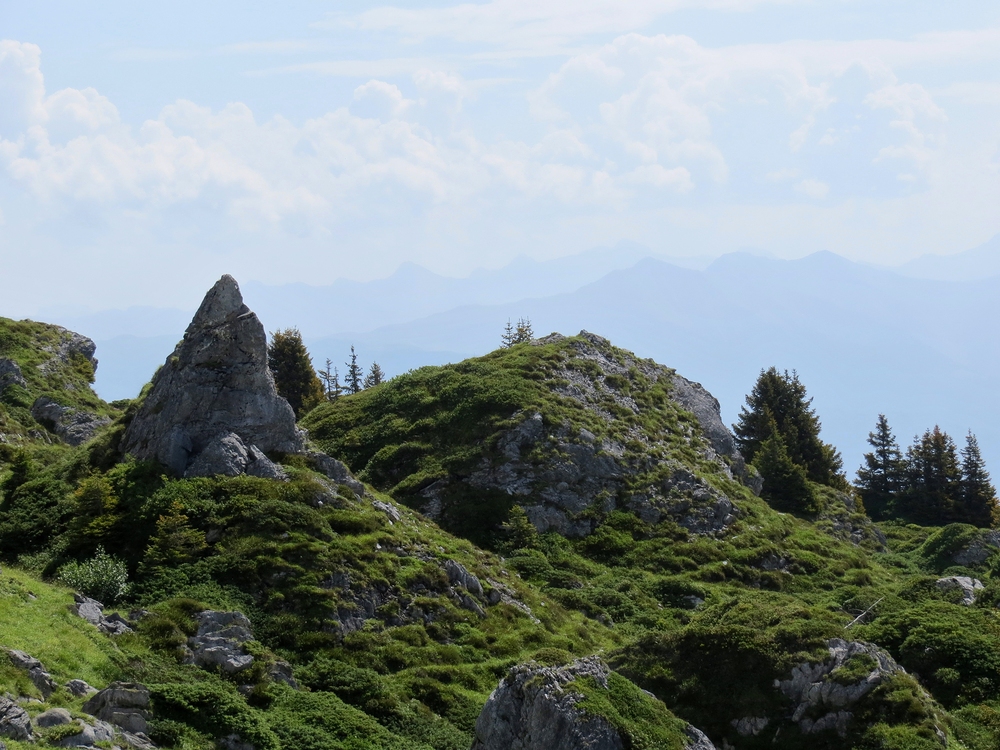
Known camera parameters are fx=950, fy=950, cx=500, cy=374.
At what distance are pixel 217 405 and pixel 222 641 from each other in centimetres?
1296

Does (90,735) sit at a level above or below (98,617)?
below

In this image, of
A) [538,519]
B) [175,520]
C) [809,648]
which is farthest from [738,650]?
[538,519]

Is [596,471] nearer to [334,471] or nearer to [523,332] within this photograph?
[334,471]

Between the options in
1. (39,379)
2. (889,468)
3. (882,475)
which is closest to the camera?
(39,379)

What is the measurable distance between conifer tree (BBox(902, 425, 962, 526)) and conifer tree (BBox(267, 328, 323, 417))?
48.7 metres

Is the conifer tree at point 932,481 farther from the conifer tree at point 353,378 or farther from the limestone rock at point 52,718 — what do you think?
the limestone rock at point 52,718

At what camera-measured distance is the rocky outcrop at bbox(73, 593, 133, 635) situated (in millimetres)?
23844

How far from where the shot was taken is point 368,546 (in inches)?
1238

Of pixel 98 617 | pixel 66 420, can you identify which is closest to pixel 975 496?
pixel 66 420

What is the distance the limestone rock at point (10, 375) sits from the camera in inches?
2120

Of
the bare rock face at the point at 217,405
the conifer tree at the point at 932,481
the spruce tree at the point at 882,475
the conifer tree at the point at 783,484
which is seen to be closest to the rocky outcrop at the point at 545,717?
the bare rock face at the point at 217,405

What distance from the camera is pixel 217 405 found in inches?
1396

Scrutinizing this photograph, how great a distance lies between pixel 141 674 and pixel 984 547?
4714 cm

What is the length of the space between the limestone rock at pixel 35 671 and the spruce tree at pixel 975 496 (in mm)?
71837
